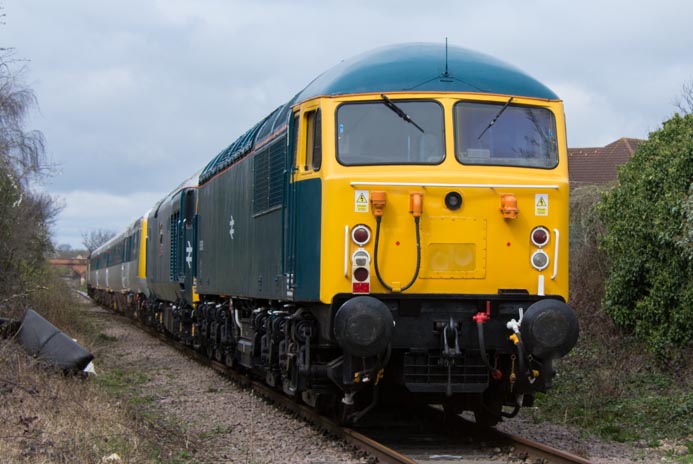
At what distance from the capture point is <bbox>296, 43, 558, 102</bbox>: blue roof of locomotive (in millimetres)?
8805

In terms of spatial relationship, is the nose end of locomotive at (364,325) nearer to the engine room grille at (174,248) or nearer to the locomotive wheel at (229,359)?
the locomotive wheel at (229,359)

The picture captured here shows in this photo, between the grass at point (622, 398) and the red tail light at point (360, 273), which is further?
the grass at point (622, 398)

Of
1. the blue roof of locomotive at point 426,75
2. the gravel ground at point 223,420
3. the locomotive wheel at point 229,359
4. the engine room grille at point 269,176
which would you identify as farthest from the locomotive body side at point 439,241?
the locomotive wheel at point 229,359

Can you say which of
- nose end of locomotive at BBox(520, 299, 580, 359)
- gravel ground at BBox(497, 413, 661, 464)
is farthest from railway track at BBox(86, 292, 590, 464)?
nose end of locomotive at BBox(520, 299, 580, 359)

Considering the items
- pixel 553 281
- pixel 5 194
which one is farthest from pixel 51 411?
pixel 5 194

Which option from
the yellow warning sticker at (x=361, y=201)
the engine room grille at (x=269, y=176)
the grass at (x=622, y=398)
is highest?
the engine room grille at (x=269, y=176)

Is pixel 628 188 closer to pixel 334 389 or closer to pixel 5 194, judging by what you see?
pixel 334 389

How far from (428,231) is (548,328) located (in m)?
1.32

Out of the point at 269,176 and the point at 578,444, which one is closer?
the point at 578,444

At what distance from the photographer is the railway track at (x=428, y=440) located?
8.24 metres

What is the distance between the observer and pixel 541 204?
340 inches

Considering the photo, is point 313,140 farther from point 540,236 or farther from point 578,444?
point 578,444

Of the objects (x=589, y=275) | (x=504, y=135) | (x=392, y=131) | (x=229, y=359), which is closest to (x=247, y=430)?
(x=392, y=131)

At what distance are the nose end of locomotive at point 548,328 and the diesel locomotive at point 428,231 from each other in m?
0.01
